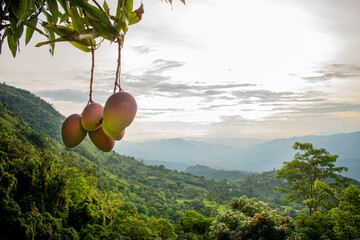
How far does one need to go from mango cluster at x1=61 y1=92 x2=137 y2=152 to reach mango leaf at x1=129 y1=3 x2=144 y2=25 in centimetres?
18

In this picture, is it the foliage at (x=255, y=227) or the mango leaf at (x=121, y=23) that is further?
the foliage at (x=255, y=227)

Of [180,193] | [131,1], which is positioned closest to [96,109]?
[131,1]

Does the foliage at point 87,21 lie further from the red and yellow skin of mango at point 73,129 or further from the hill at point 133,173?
the hill at point 133,173

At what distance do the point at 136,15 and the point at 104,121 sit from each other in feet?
0.87

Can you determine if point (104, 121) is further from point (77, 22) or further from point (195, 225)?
point (195, 225)

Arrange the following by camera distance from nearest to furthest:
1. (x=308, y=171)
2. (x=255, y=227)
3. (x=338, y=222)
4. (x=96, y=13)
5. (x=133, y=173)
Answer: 1. (x=96, y=13)
2. (x=255, y=227)
3. (x=338, y=222)
4. (x=308, y=171)
5. (x=133, y=173)

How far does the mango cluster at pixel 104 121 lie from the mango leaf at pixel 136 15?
0.18 meters

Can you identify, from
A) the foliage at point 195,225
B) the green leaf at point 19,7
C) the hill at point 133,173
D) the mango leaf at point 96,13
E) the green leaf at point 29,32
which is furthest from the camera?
the hill at point 133,173

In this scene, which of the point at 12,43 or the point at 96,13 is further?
the point at 12,43

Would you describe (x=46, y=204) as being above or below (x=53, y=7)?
below

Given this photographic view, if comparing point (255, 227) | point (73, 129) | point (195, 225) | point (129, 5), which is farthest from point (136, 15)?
point (195, 225)

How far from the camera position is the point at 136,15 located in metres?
0.55

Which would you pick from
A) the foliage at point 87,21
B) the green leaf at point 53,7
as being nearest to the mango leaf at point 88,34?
the foliage at point 87,21

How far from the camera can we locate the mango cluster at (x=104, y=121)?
54cm
